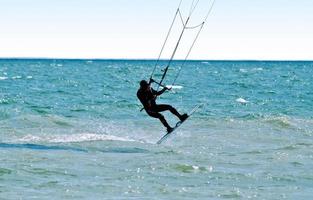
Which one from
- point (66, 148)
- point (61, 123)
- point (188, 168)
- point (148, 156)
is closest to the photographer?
point (188, 168)

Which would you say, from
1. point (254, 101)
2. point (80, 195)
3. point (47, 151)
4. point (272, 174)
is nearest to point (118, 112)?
point (254, 101)

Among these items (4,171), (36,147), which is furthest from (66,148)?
(4,171)

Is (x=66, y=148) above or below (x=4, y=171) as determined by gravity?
below

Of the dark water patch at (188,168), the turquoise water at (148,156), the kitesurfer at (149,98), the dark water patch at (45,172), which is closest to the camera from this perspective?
the turquoise water at (148,156)

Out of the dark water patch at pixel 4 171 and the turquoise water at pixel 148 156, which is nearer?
the turquoise water at pixel 148 156

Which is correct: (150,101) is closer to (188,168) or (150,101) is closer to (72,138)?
(188,168)

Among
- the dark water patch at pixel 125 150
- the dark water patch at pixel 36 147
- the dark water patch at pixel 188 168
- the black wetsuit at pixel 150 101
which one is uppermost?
the black wetsuit at pixel 150 101

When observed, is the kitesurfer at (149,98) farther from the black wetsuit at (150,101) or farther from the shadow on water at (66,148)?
the shadow on water at (66,148)

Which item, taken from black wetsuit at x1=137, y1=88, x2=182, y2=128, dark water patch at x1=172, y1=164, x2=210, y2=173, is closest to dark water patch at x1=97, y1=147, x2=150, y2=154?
black wetsuit at x1=137, y1=88, x2=182, y2=128

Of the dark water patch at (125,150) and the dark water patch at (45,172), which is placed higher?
the dark water patch at (45,172)

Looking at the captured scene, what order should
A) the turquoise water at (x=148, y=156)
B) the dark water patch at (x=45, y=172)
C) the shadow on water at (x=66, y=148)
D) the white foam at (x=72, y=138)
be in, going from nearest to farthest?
1. the turquoise water at (x=148, y=156)
2. the dark water patch at (x=45, y=172)
3. the shadow on water at (x=66, y=148)
4. the white foam at (x=72, y=138)

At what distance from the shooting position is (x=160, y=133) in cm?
3011

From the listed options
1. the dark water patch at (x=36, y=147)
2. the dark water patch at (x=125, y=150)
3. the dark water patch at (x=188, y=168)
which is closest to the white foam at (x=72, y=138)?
the dark water patch at (x=36, y=147)

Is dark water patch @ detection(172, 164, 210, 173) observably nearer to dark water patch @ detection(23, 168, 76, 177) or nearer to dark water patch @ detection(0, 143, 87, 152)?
dark water patch @ detection(23, 168, 76, 177)
